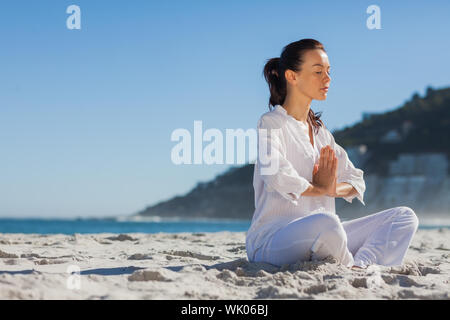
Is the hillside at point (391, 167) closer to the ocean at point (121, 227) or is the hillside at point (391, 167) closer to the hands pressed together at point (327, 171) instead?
the ocean at point (121, 227)

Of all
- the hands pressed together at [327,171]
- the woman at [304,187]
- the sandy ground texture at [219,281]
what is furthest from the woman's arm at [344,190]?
the sandy ground texture at [219,281]

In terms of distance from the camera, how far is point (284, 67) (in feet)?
9.94

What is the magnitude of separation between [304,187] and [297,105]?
617 mm

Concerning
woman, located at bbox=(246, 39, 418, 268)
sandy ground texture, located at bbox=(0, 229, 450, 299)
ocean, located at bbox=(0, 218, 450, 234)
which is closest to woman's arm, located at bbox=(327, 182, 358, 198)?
woman, located at bbox=(246, 39, 418, 268)

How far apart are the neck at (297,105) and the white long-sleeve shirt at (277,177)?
5 cm

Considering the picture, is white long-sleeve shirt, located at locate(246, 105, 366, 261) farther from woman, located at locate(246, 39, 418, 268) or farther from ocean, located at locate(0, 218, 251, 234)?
ocean, located at locate(0, 218, 251, 234)

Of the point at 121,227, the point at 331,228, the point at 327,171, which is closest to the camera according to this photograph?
the point at 331,228

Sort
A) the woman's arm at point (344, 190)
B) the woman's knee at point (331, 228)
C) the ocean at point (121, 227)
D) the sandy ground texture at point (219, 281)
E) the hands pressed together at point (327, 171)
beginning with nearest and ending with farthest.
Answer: the sandy ground texture at point (219, 281)
the woman's knee at point (331, 228)
the hands pressed together at point (327, 171)
the woman's arm at point (344, 190)
the ocean at point (121, 227)

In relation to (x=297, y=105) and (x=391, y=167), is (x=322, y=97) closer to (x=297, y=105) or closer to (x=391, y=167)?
(x=297, y=105)

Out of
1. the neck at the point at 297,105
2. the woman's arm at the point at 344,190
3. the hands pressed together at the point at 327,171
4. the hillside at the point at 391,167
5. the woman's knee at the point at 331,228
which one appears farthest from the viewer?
the hillside at the point at 391,167

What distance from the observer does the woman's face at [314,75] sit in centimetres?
294

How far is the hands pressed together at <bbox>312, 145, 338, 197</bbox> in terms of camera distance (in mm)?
2797

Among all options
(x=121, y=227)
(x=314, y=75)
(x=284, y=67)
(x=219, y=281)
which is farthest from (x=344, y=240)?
(x=121, y=227)
